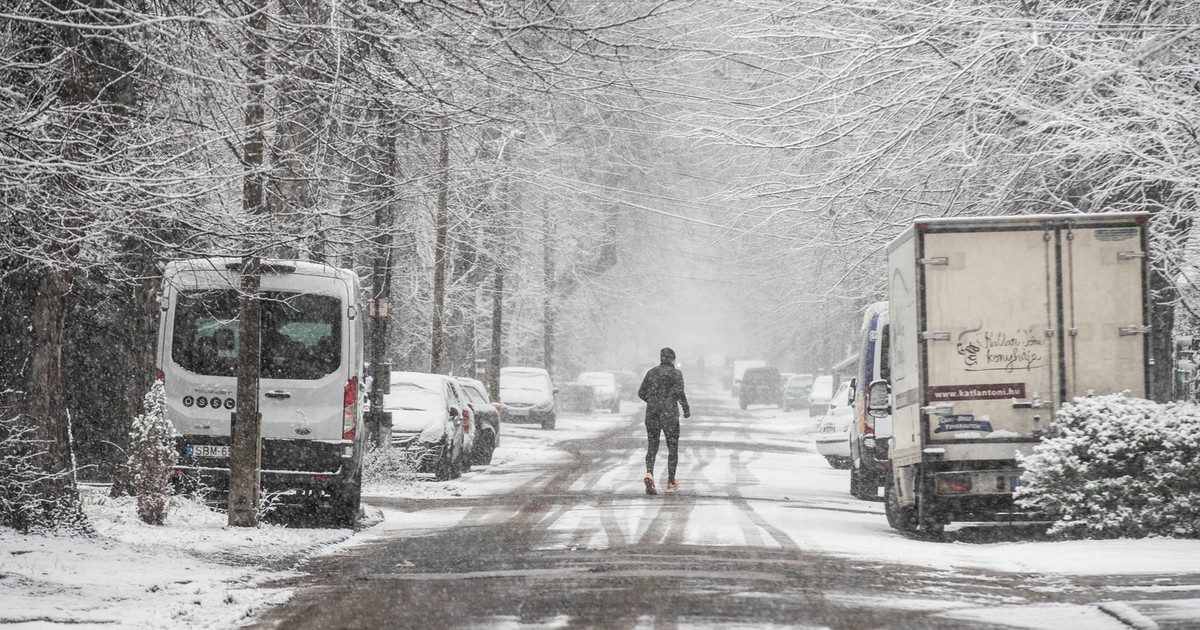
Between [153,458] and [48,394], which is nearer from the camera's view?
[48,394]

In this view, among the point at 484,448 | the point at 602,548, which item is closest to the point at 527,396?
the point at 484,448

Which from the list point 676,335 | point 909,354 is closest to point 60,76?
point 909,354

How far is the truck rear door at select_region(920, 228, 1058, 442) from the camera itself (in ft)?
40.8

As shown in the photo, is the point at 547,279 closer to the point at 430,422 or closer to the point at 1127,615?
the point at 430,422

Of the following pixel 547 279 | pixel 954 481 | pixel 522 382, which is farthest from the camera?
pixel 547 279

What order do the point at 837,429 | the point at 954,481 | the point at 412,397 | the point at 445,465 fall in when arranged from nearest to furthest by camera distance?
1. the point at 954,481
2. the point at 445,465
3. the point at 412,397
4. the point at 837,429

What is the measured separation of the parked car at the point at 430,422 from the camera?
69.6 feet

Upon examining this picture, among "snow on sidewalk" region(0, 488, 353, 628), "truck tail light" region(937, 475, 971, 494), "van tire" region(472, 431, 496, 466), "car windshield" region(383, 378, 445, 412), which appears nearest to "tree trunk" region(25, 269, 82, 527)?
"snow on sidewalk" region(0, 488, 353, 628)

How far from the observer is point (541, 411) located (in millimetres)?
42719

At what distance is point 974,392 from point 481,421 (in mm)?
14970

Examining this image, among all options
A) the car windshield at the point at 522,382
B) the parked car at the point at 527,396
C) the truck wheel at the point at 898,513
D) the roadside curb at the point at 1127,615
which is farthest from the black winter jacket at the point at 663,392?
the car windshield at the point at 522,382

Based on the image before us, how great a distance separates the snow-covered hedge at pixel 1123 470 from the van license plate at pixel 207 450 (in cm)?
755

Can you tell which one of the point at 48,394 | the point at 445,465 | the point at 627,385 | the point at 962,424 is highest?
the point at 627,385

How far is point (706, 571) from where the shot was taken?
10.1 meters
